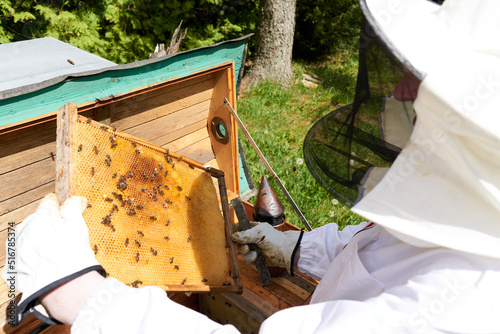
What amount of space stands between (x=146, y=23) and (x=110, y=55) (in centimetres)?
86

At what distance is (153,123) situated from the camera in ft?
8.69

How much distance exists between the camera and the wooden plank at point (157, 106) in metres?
2.38

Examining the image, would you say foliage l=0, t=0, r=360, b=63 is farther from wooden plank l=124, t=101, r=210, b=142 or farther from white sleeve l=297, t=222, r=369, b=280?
white sleeve l=297, t=222, r=369, b=280

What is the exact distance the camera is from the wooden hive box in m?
1.84

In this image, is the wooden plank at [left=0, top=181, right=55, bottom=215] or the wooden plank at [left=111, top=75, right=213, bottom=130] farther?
the wooden plank at [left=111, top=75, right=213, bottom=130]

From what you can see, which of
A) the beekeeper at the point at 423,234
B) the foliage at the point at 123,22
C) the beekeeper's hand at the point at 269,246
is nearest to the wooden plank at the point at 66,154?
the beekeeper at the point at 423,234

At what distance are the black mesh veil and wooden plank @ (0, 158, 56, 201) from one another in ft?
5.24

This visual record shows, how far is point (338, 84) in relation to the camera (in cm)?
749

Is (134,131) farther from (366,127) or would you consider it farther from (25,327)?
(366,127)

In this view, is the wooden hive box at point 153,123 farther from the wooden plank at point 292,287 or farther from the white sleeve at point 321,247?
the white sleeve at point 321,247

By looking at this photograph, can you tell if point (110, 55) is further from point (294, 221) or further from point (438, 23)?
point (438, 23)

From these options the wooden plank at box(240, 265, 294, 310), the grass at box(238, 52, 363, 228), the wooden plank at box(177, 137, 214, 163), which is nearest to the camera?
the wooden plank at box(240, 265, 294, 310)

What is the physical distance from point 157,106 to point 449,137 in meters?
2.13

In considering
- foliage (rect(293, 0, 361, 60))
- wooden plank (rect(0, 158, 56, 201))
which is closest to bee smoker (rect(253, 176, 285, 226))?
wooden plank (rect(0, 158, 56, 201))
